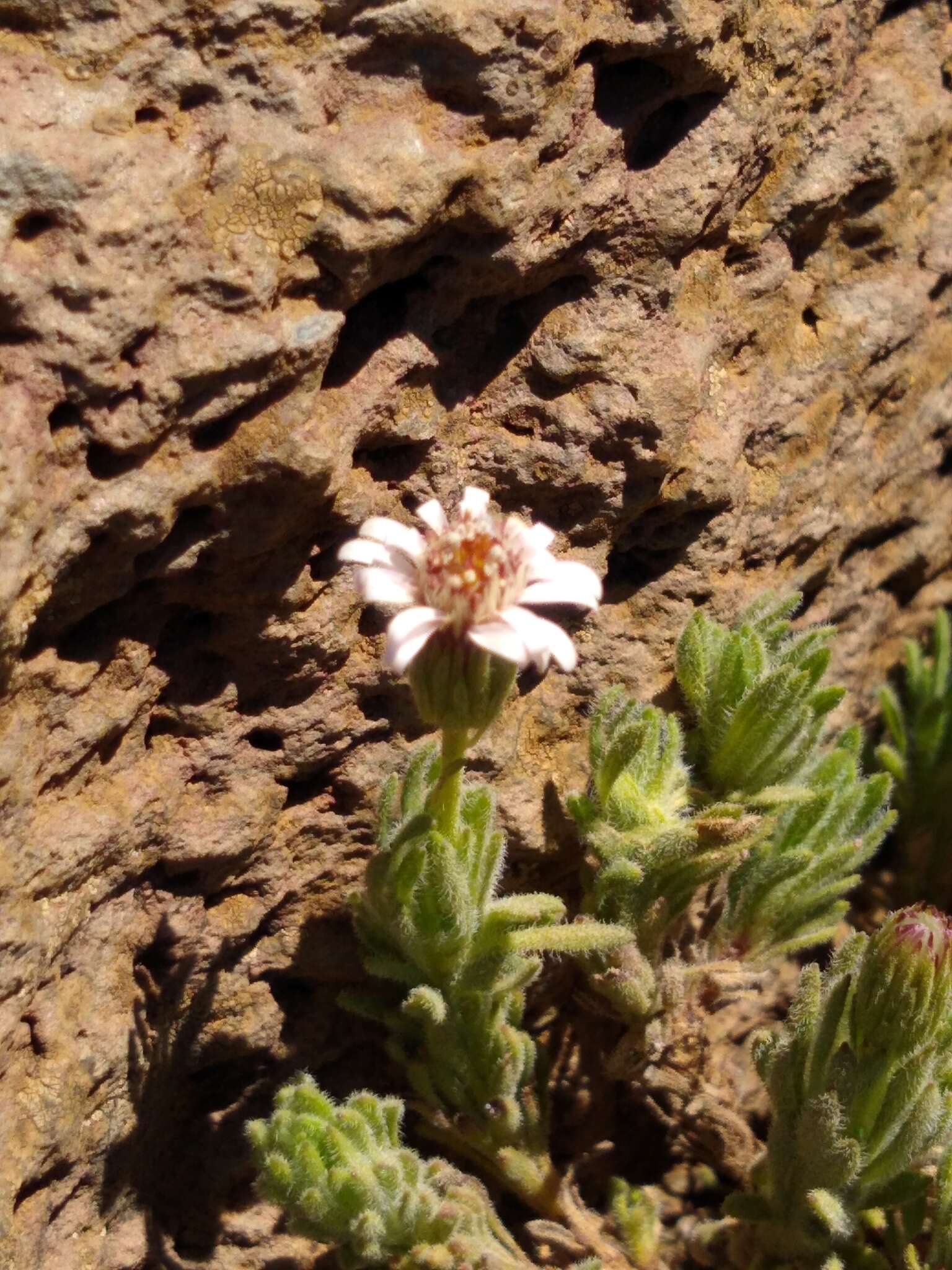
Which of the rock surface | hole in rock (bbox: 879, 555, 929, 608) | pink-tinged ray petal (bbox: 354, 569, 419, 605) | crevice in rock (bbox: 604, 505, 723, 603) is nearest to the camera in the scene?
the rock surface

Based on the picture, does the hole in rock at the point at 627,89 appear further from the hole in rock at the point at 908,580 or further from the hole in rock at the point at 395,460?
the hole in rock at the point at 908,580

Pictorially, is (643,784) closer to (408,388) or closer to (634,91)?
(408,388)

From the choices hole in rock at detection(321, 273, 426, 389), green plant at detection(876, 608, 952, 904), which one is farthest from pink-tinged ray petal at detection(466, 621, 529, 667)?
green plant at detection(876, 608, 952, 904)

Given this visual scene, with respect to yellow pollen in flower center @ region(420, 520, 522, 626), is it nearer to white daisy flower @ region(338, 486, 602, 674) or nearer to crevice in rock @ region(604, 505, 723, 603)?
white daisy flower @ region(338, 486, 602, 674)

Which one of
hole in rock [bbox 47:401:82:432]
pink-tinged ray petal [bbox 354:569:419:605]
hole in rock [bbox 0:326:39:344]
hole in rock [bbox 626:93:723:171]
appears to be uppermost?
hole in rock [bbox 626:93:723:171]

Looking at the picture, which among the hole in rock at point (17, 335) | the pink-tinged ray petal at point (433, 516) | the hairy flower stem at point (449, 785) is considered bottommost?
the hairy flower stem at point (449, 785)

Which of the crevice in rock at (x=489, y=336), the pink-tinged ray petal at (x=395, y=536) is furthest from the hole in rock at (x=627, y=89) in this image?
the pink-tinged ray petal at (x=395, y=536)

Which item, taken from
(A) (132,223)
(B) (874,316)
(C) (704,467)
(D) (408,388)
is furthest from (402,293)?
(B) (874,316)

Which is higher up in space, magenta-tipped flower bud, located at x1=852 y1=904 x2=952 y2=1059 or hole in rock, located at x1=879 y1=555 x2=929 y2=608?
hole in rock, located at x1=879 y1=555 x2=929 y2=608
